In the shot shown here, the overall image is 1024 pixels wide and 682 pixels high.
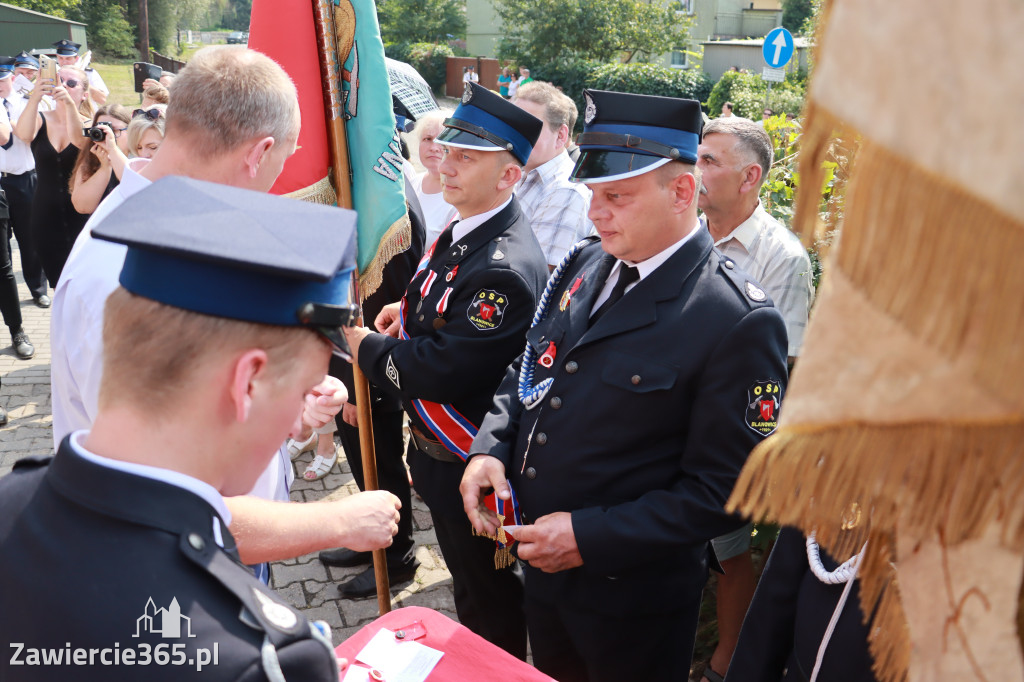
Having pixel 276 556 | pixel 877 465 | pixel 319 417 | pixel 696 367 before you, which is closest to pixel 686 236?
pixel 696 367

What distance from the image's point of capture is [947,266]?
68 cm

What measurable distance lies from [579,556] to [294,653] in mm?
1282

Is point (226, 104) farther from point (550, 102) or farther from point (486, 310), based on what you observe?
point (550, 102)

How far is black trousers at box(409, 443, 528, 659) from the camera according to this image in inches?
129

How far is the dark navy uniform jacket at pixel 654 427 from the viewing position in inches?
88.2

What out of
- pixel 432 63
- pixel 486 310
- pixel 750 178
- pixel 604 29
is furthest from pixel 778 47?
pixel 432 63

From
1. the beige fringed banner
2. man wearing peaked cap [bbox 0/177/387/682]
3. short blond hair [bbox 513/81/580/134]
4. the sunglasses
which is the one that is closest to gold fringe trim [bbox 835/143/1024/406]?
the beige fringed banner

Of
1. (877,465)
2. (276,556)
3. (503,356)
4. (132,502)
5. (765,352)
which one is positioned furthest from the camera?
(503,356)

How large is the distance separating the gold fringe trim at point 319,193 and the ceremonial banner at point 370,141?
4.7 inches

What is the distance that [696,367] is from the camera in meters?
2.26

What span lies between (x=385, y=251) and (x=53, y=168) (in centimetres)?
508

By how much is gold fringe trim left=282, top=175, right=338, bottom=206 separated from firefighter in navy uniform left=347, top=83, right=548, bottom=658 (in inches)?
19.2

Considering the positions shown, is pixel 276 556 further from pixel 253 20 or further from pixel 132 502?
pixel 253 20

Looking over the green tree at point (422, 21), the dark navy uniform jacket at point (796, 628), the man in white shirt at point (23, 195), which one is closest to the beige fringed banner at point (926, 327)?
the dark navy uniform jacket at point (796, 628)
